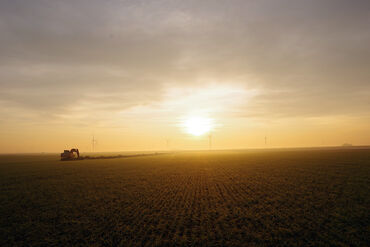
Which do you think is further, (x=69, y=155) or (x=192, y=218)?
(x=69, y=155)

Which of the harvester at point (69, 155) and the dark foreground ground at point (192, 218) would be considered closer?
the dark foreground ground at point (192, 218)

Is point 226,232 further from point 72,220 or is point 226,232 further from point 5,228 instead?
point 5,228

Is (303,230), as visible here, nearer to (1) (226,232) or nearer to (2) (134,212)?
(1) (226,232)

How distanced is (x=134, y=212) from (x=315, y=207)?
1272cm

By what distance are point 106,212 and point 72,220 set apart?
214 cm

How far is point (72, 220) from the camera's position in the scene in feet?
42.8

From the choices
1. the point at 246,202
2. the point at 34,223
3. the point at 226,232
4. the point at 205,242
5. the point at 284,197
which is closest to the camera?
the point at 205,242

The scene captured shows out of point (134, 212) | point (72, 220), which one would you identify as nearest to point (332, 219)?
point (134, 212)

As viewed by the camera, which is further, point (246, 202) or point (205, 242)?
point (246, 202)

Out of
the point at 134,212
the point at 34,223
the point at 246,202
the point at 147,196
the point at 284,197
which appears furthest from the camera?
the point at 147,196

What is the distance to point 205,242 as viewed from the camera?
9414 millimetres

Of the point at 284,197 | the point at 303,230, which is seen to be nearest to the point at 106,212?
the point at 303,230

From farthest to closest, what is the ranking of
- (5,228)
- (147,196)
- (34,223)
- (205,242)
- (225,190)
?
(225,190), (147,196), (34,223), (5,228), (205,242)

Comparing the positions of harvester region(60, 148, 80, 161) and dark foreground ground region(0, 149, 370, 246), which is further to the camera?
harvester region(60, 148, 80, 161)
